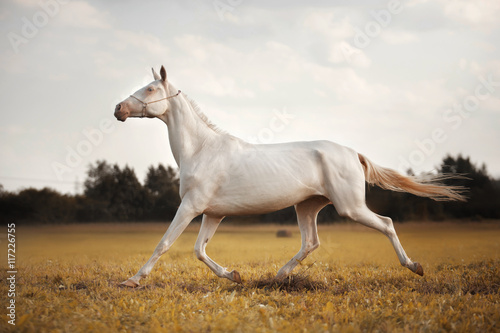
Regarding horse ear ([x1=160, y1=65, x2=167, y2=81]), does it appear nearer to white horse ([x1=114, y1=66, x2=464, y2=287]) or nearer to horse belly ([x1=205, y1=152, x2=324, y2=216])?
white horse ([x1=114, y1=66, x2=464, y2=287])

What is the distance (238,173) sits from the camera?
5.58m

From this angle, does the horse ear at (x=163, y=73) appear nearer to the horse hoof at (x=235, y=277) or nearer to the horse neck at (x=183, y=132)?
the horse neck at (x=183, y=132)

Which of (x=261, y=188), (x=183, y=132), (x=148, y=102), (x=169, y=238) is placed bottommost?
(x=169, y=238)

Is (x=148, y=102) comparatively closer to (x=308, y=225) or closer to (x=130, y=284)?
(x=130, y=284)

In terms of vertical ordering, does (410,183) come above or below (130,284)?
above

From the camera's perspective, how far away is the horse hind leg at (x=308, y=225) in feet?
19.7

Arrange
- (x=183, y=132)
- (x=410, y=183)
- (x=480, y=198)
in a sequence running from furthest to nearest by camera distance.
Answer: (x=480, y=198) → (x=410, y=183) → (x=183, y=132)

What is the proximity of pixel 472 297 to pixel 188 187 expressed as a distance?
349 centimetres

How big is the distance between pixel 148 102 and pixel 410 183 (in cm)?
389

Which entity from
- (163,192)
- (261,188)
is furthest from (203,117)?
(163,192)

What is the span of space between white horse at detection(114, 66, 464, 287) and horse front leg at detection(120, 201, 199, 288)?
12 mm

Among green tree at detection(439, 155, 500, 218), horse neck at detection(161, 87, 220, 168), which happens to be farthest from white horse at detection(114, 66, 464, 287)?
green tree at detection(439, 155, 500, 218)

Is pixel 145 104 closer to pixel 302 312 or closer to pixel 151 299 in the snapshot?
pixel 151 299

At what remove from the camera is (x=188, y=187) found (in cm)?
549
